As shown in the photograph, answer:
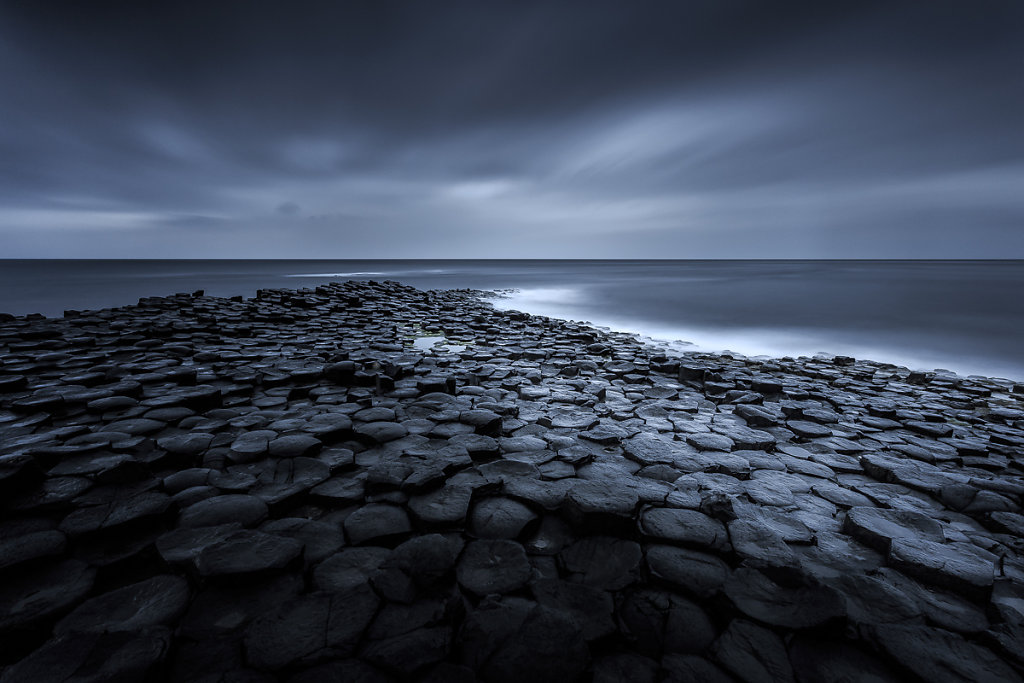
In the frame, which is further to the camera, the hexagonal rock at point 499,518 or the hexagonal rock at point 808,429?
the hexagonal rock at point 808,429

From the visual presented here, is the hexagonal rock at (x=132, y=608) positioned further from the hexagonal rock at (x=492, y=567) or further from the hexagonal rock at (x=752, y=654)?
the hexagonal rock at (x=752, y=654)

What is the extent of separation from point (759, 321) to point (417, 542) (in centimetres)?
1543

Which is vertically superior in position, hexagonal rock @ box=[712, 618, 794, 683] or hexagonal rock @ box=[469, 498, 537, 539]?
hexagonal rock @ box=[469, 498, 537, 539]

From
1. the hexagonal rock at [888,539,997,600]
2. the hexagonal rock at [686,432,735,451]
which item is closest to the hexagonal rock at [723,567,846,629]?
the hexagonal rock at [888,539,997,600]

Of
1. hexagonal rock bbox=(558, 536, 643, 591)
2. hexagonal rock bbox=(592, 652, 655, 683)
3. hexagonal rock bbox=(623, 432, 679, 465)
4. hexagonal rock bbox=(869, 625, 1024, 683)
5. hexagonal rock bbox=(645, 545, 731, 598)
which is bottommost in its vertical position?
hexagonal rock bbox=(869, 625, 1024, 683)

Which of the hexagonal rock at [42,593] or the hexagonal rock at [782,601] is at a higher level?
the hexagonal rock at [42,593]

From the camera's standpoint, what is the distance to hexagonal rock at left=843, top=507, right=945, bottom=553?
83.3 inches

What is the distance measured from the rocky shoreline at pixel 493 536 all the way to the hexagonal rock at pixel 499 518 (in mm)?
13

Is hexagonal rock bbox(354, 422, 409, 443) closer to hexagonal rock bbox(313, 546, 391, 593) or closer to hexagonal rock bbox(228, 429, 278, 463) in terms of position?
hexagonal rock bbox(228, 429, 278, 463)

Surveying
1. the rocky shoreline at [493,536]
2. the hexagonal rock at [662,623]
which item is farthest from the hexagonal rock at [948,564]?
the hexagonal rock at [662,623]

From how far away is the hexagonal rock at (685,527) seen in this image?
6.58 ft

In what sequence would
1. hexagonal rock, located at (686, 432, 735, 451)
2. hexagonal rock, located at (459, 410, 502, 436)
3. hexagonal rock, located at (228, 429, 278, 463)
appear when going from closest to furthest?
hexagonal rock, located at (228, 429, 278, 463) → hexagonal rock, located at (686, 432, 735, 451) → hexagonal rock, located at (459, 410, 502, 436)

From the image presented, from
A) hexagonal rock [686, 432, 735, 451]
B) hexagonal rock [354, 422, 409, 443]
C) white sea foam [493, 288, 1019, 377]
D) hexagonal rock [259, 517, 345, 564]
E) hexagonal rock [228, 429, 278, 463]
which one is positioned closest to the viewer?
hexagonal rock [259, 517, 345, 564]

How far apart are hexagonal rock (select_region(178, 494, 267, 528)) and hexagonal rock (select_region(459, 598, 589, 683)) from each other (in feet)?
4.33
